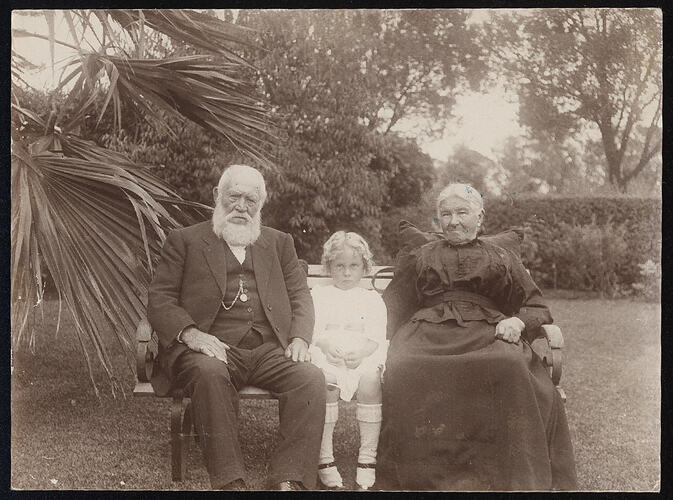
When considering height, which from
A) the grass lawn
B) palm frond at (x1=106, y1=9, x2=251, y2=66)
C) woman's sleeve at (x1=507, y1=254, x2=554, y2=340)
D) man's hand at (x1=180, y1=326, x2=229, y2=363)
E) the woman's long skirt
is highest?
palm frond at (x1=106, y1=9, x2=251, y2=66)

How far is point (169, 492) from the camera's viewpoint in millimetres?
4105

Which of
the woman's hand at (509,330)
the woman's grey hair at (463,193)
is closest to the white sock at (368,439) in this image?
the woman's hand at (509,330)

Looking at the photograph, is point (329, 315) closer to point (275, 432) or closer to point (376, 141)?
point (275, 432)

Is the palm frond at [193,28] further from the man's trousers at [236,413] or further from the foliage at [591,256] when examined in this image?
the foliage at [591,256]

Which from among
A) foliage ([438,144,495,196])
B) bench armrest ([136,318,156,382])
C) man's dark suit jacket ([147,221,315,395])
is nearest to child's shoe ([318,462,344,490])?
man's dark suit jacket ([147,221,315,395])

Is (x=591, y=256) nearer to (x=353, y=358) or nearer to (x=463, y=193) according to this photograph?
(x=463, y=193)

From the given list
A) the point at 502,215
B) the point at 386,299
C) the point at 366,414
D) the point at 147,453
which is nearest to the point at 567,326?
the point at 502,215

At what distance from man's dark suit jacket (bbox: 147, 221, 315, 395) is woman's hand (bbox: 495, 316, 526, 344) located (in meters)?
1.10

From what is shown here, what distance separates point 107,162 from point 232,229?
104cm

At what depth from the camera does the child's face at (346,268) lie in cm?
459

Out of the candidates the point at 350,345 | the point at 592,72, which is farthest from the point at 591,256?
the point at 350,345

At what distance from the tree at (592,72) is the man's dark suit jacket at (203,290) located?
94.5 inches

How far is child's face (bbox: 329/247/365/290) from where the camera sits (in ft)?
15.1

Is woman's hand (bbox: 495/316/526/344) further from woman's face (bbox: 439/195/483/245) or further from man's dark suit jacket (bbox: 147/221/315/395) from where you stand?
man's dark suit jacket (bbox: 147/221/315/395)
